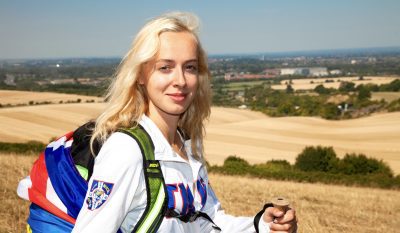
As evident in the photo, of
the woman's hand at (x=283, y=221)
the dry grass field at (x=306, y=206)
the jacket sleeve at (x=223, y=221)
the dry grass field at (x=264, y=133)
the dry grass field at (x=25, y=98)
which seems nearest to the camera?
the woman's hand at (x=283, y=221)

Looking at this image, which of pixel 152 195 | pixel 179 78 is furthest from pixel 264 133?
pixel 152 195

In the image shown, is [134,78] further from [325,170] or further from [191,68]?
[325,170]

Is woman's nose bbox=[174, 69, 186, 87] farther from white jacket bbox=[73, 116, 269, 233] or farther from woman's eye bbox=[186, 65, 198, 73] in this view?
white jacket bbox=[73, 116, 269, 233]

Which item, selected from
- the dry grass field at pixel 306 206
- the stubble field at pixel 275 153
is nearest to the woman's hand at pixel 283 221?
the stubble field at pixel 275 153

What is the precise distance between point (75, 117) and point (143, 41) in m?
46.4

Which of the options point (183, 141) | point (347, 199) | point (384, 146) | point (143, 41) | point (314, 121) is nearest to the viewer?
point (143, 41)

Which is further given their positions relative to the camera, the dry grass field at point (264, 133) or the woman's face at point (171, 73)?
the dry grass field at point (264, 133)

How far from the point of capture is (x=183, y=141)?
2.78 meters

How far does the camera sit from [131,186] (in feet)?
6.11

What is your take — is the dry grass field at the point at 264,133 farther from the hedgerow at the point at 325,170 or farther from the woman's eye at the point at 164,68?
the woman's eye at the point at 164,68

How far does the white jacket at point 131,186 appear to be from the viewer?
181 cm

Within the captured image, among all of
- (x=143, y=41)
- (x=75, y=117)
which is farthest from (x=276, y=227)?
(x=75, y=117)

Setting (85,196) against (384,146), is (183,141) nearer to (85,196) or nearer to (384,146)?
(85,196)

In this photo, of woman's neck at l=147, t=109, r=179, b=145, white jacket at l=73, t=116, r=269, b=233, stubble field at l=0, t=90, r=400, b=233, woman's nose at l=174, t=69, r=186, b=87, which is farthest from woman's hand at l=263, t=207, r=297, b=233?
stubble field at l=0, t=90, r=400, b=233
